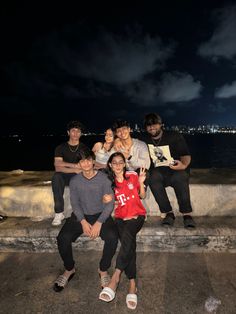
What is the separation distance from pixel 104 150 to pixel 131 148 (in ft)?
2.71

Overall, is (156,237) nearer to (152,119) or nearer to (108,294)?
(108,294)

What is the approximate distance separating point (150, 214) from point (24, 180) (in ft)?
9.63

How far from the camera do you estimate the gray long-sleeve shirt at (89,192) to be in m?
3.70

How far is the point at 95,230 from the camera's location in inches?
138

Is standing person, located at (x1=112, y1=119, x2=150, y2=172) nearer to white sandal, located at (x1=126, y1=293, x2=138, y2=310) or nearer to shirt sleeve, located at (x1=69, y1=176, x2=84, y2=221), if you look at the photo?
shirt sleeve, located at (x1=69, y1=176, x2=84, y2=221)

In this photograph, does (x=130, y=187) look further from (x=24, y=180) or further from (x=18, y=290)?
(x=24, y=180)

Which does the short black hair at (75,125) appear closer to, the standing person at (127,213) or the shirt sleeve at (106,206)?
the standing person at (127,213)

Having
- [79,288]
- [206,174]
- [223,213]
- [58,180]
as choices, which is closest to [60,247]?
[79,288]

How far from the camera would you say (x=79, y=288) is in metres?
3.33

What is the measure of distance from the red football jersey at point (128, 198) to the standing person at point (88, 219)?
13 centimetres

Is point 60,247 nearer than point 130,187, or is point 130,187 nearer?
point 60,247

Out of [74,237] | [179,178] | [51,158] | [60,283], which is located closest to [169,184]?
[179,178]

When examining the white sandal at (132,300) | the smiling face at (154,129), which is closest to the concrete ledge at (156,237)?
the white sandal at (132,300)

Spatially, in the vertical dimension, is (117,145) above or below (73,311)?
above
